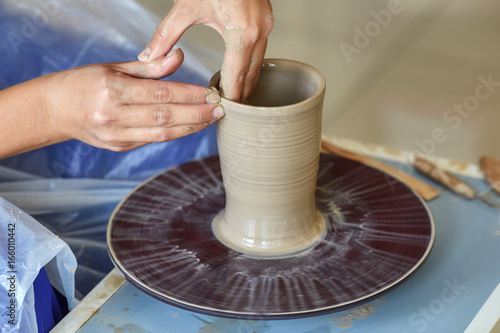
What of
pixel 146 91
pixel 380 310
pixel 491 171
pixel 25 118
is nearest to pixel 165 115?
pixel 146 91

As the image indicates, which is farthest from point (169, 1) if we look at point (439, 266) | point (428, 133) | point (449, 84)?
point (449, 84)

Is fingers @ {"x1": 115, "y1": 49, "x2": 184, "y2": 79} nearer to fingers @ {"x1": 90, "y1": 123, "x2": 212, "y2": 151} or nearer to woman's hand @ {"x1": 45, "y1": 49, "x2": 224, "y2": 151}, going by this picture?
woman's hand @ {"x1": 45, "y1": 49, "x2": 224, "y2": 151}

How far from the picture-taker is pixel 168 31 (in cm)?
103

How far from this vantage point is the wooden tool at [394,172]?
1.41 metres

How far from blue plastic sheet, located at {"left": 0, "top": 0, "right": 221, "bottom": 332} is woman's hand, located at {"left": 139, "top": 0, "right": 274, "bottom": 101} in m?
0.54

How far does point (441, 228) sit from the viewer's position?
4.28 ft

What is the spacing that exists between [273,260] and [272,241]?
5cm

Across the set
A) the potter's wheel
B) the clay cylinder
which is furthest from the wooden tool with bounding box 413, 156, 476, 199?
the clay cylinder

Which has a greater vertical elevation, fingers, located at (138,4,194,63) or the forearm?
fingers, located at (138,4,194,63)

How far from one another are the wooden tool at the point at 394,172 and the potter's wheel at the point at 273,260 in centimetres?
12

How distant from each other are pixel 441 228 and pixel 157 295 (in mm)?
689

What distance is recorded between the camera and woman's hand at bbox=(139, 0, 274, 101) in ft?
3.30

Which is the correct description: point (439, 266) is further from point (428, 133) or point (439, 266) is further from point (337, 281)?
point (428, 133)

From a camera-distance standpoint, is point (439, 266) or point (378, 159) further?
point (378, 159)
